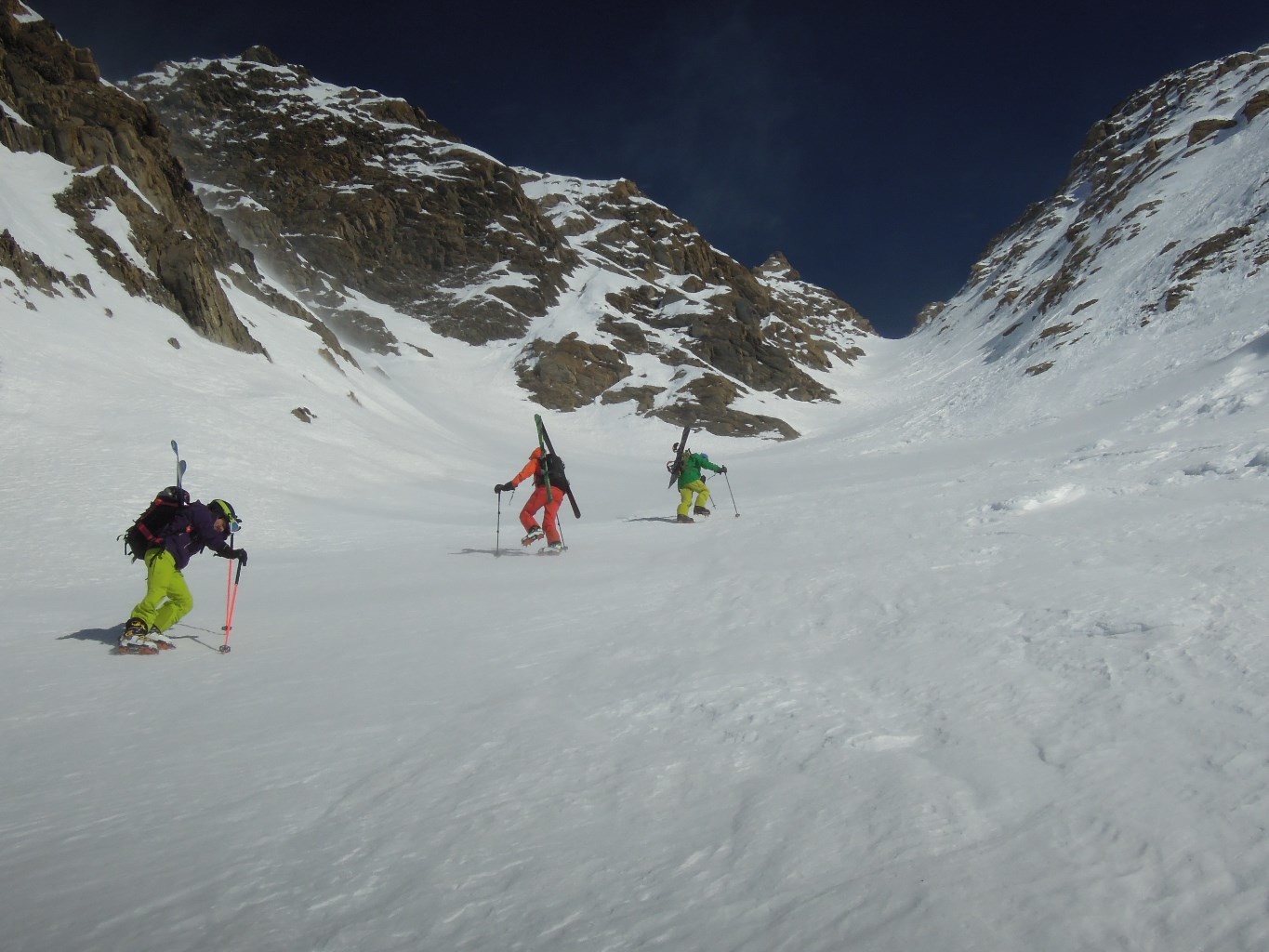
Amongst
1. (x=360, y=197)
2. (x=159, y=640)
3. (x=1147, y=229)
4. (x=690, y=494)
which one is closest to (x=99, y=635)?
(x=159, y=640)

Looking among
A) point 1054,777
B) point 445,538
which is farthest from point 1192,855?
point 445,538

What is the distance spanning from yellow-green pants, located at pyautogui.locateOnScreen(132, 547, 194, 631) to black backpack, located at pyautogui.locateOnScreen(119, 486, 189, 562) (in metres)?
0.08

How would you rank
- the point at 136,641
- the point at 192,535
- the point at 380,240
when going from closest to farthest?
the point at 136,641 < the point at 192,535 < the point at 380,240

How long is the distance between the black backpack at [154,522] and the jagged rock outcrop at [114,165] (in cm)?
2645

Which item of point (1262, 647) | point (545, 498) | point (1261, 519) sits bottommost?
point (1262, 647)

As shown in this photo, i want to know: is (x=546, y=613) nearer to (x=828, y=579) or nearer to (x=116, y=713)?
(x=828, y=579)

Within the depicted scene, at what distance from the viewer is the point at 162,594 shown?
6.00 m

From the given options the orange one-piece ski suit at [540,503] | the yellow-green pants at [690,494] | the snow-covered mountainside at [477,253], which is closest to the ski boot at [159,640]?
the orange one-piece ski suit at [540,503]

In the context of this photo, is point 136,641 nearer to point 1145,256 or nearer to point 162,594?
point 162,594

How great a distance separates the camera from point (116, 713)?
4.38 meters

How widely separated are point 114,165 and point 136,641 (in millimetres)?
37833

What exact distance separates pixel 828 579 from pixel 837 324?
121970mm

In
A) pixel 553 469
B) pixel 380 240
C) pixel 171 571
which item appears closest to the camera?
pixel 171 571

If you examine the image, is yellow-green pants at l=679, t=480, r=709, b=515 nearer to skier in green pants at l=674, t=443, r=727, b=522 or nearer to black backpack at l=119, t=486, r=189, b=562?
skier in green pants at l=674, t=443, r=727, b=522
